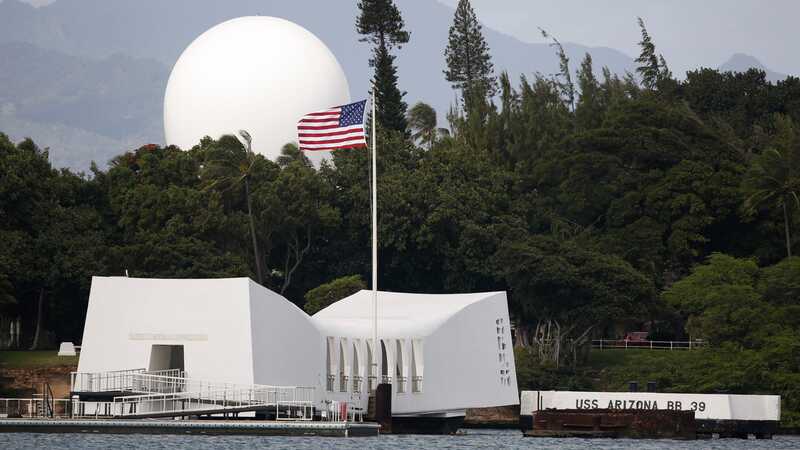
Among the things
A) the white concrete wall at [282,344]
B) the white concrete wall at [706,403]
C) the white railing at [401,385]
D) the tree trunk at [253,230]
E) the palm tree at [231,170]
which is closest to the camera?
the white concrete wall at [282,344]

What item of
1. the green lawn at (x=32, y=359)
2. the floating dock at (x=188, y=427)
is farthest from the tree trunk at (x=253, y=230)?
the floating dock at (x=188, y=427)

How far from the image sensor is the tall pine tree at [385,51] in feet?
271

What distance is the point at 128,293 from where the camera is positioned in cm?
4431

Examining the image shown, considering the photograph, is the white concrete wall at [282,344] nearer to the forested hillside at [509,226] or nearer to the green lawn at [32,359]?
the green lawn at [32,359]

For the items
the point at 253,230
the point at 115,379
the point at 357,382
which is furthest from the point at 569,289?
the point at 115,379

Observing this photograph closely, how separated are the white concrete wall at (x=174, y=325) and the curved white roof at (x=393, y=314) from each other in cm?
468

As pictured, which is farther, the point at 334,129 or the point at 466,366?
the point at 466,366

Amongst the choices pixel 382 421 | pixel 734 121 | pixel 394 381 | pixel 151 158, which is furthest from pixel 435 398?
pixel 734 121

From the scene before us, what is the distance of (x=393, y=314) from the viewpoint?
173 ft

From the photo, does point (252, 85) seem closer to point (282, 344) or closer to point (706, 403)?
point (706, 403)

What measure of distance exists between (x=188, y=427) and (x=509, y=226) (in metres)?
33.7

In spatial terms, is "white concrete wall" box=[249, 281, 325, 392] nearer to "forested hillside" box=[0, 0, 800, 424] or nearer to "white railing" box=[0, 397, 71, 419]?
"white railing" box=[0, 397, 71, 419]

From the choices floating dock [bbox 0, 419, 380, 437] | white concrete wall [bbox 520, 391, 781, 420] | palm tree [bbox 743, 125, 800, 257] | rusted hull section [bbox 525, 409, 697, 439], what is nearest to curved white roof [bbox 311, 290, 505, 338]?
rusted hull section [bbox 525, 409, 697, 439]

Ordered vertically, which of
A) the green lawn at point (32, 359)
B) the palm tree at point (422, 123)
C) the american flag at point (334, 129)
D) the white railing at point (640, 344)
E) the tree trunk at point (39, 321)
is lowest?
the green lawn at point (32, 359)
